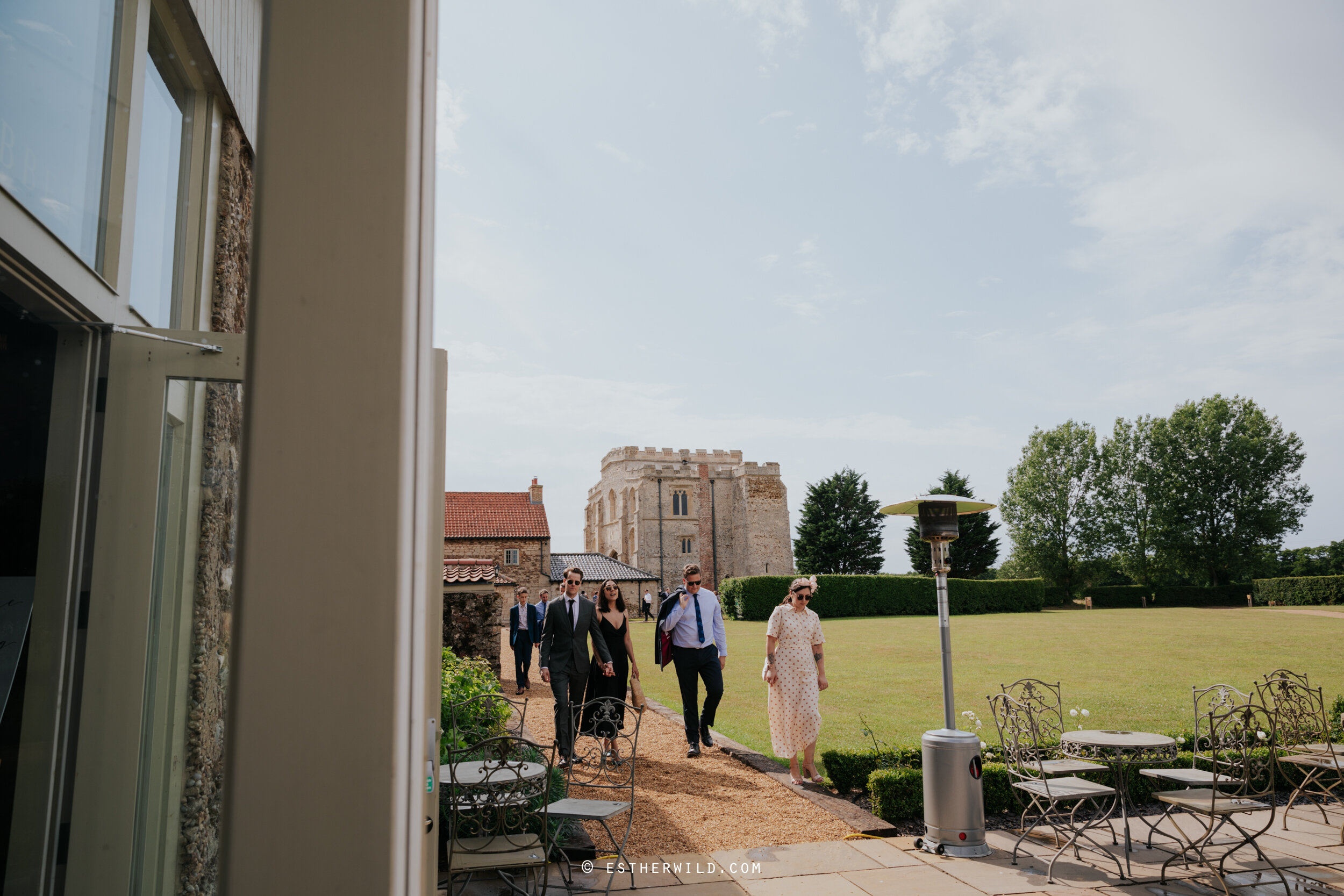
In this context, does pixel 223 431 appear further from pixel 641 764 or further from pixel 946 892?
pixel 641 764

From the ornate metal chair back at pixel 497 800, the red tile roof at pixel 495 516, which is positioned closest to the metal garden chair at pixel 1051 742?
the ornate metal chair back at pixel 497 800

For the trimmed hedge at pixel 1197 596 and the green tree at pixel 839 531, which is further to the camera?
the green tree at pixel 839 531

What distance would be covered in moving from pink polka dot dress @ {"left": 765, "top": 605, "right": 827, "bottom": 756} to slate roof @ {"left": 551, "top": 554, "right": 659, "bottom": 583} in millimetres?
26698

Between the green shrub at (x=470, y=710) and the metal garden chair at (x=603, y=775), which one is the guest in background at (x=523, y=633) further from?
the green shrub at (x=470, y=710)

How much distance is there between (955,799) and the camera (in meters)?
4.21

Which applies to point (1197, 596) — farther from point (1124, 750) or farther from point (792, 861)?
point (792, 861)

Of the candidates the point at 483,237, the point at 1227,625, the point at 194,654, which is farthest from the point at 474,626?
the point at 1227,625

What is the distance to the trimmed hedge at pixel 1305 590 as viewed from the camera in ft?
97.9

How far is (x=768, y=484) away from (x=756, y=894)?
128 ft

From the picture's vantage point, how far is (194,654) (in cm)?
209

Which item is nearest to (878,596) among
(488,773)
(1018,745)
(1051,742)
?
(1051,742)

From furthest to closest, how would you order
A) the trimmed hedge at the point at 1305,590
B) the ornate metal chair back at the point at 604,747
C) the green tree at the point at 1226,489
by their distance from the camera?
the green tree at the point at 1226,489, the trimmed hedge at the point at 1305,590, the ornate metal chair back at the point at 604,747

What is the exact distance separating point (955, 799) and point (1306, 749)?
2.89 metres

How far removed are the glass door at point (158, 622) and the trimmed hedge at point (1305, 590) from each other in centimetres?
4015
